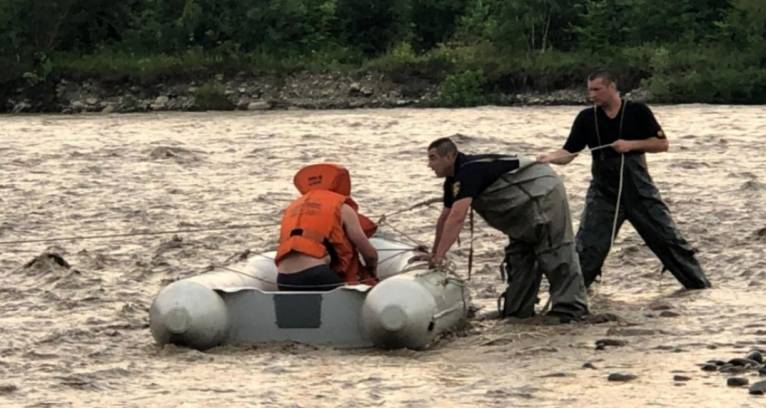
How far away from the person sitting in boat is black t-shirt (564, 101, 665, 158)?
1.71 metres

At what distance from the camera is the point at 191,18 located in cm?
4062

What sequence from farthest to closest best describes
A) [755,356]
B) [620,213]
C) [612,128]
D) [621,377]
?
[620,213] → [612,128] → [755,356] → [621,377]

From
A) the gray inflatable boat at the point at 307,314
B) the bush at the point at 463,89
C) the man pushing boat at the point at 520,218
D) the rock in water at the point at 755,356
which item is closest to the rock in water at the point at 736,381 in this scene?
the rock in water at the point at 755,356

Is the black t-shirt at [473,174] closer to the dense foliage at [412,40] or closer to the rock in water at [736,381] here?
the rock in water at [736,381]

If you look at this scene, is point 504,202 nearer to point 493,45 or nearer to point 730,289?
point 730,289

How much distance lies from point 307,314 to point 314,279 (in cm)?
29

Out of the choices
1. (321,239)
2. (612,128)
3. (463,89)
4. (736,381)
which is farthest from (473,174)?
(463,89)

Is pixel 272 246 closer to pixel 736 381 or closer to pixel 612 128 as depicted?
pixel 612 128

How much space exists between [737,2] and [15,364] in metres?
29.8

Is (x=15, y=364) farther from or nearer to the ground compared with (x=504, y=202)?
nearer to the ground

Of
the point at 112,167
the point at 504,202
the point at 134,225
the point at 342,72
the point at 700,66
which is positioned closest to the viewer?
the point at 504,202

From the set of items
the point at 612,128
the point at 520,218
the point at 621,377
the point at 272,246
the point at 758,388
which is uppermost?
the point at 612,128

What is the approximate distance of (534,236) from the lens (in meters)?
10.2

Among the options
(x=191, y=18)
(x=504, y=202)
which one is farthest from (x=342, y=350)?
(x=191, y=18)
